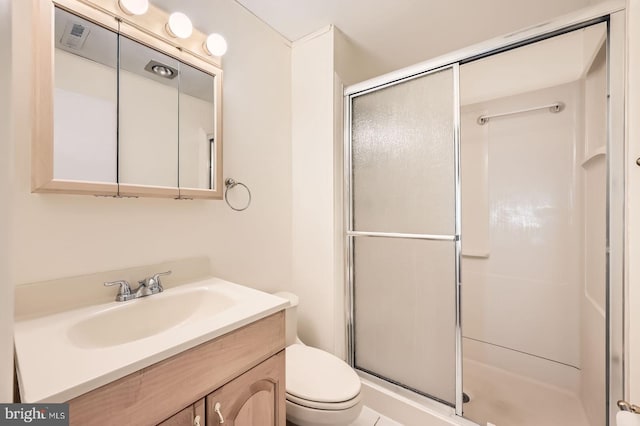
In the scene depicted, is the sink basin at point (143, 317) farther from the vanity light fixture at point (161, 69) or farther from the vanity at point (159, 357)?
the vanity light fixture at point (161, 69)

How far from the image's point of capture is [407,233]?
4.96 feet

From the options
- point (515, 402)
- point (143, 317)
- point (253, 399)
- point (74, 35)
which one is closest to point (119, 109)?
point (74, 35)

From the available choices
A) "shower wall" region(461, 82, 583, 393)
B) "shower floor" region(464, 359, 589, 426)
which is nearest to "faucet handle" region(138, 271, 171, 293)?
"shower floor" region(464, 359, 589, 426)

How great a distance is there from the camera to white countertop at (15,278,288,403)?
1.79ft

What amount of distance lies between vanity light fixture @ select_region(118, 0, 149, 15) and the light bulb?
27 cm

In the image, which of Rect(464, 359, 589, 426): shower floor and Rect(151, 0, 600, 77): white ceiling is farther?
Rect(464, 359, 589, 426): shower floor

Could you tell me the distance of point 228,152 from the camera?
1453 mm

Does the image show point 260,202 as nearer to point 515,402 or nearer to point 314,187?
point 314,187

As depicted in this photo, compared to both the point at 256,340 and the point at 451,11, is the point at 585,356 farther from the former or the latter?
the point at 451,11

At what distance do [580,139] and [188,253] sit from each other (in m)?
2.42

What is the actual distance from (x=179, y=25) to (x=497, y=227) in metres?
2.33

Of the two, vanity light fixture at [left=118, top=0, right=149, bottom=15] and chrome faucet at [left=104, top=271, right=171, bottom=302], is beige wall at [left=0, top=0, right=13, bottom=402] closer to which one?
chrome faucet at [left=104, top=271, right=171, bottom=302]

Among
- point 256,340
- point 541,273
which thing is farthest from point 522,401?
point 256,340

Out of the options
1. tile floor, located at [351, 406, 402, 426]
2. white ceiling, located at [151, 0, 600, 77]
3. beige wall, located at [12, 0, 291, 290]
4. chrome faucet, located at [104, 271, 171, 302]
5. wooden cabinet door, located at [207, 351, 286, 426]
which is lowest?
tile floor, located at [351, 406, 402, 426]
